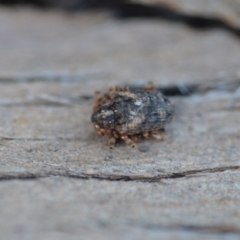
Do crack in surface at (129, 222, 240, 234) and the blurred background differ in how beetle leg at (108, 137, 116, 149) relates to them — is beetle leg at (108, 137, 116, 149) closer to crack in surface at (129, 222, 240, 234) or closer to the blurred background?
crack in surface at (129, 222, 240, 234)

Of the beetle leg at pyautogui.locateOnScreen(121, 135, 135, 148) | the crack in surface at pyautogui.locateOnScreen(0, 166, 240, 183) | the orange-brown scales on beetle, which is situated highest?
the orange-brown scales on beetle

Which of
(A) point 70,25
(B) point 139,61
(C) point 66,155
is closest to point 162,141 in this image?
(C) point 66,155

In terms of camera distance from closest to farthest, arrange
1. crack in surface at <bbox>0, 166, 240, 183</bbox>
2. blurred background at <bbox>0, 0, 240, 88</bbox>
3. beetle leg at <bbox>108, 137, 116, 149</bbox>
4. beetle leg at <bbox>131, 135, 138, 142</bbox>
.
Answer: crack in surface at <bbox>0, 166, 240, 183</bbox> < beetle leg at <bbox>108, 137, 116, 149</bbox> < beetle leg at <bbox>131, 135, 138, 142</bbox> < blurred background at <bbox>0, 0, 240, 88</bbox>

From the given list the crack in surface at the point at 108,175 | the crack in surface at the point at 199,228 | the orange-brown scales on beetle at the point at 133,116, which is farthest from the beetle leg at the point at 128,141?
the crack in surface at the point at 199,228

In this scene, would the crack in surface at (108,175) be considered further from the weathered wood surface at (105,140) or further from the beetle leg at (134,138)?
the beetle leg at (134,138)

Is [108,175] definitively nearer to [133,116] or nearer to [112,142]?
[112,142]

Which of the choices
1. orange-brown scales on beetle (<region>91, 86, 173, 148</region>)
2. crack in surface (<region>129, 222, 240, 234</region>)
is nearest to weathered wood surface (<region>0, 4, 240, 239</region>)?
crack in surface (<region>129, 222, 240, 234</region>)
